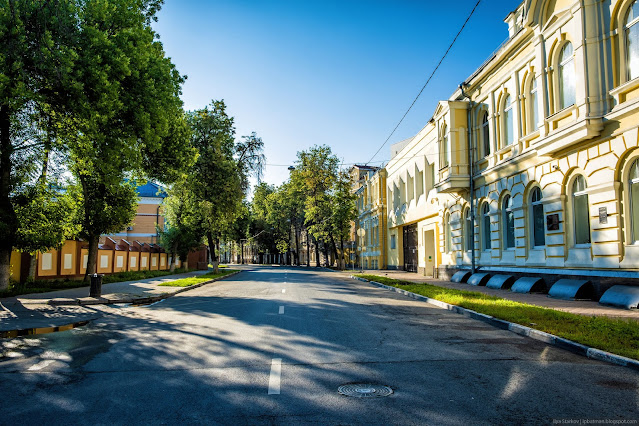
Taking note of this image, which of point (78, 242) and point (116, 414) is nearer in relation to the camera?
point (116, 414)

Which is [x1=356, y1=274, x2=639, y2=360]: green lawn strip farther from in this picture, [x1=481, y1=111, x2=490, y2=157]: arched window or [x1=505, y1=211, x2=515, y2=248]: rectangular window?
[x1=481, y1=111, x2=490, y2=157]: arched window

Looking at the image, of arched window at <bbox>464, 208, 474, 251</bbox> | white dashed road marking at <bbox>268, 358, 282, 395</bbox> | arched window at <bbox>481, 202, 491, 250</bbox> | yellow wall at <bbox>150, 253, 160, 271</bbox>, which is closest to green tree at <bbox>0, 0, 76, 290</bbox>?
white dashed road marking at <bbox>268, 358, 282, 395</bbox>

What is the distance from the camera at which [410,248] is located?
35656mm

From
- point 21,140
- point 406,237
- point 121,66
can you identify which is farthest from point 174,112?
point 406,237

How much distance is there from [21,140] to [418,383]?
1697 centimetres

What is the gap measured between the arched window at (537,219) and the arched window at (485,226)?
12.2 ft

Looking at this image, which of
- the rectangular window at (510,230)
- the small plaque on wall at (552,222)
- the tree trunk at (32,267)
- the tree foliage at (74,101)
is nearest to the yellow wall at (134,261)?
the tree trunk at (32,267)

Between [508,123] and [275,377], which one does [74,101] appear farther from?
[508,123]

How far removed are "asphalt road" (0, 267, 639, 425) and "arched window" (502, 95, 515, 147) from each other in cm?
1192

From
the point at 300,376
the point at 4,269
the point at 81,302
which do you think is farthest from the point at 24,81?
the point at 300,376

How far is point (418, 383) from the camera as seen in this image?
5.34 m

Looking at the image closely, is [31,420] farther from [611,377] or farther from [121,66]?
[121,66]

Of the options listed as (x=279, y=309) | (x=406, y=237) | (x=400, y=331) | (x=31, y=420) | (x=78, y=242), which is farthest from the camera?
(x=406, y=237)

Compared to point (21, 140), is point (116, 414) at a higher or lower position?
lower
